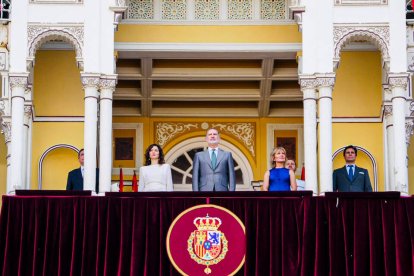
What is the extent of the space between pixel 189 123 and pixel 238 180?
1584 millimetres

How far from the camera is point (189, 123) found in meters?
22.8

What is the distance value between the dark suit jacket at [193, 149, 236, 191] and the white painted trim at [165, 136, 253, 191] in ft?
21.8

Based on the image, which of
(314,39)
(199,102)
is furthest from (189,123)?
(314,39)

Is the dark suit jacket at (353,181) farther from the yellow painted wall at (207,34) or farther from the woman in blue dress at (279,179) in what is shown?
the yellow painted wall at (207,34)

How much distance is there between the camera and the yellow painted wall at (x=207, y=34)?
67.5 feet

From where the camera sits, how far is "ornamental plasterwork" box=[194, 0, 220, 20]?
20.7 metres

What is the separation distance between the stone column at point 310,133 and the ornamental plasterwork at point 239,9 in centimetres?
300

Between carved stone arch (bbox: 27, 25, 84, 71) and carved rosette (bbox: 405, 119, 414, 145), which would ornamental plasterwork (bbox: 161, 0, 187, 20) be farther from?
carved rosette (bbox: 405, 119, 414, 145)

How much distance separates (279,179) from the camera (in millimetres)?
15508

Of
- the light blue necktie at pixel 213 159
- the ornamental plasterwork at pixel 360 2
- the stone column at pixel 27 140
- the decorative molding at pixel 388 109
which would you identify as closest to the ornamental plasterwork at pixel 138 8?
the stone column at pixel 27 140

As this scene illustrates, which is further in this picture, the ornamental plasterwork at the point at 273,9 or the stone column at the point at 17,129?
the ornamental plasterwork at the point at 273,9

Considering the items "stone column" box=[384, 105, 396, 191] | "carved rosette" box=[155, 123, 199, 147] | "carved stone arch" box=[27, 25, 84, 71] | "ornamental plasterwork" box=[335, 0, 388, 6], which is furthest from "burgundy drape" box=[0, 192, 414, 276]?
"carved rosette" box=[155, 123, 199, 147]

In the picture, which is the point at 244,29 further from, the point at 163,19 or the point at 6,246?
the point at 6,246

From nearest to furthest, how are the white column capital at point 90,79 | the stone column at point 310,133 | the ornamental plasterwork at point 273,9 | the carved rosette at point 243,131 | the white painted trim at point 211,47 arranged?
the stone column at point 310,133 → the white column capital at point 90,79 → the white painted trim at point 211,47 → the ornamental plasterwork at point 273,9 → the carved rosette at point 243,131
